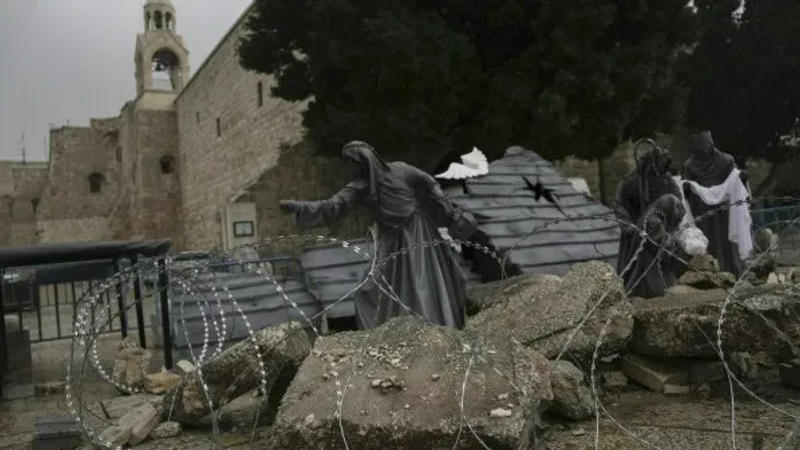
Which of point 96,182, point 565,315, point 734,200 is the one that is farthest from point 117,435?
point 96,182

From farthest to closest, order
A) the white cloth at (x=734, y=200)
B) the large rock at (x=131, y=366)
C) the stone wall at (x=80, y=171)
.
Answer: the stone wall at (x=80, y=171) → the white cloth at (x=734, y=200) → the large rock at (x=131, y=366)

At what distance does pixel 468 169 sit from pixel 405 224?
3.99 meters

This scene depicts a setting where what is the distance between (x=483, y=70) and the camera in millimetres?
12391

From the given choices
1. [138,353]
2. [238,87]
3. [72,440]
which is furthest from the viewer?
[238,87]

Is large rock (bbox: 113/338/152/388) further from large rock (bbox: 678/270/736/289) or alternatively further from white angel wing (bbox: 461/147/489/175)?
large rock (bbox: 678/270/736/289)

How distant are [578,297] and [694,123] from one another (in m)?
17.3

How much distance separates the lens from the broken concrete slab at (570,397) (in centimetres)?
358

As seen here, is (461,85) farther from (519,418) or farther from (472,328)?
(519,418)

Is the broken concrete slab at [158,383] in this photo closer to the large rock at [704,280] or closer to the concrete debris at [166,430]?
the concrete debris at [166,430]

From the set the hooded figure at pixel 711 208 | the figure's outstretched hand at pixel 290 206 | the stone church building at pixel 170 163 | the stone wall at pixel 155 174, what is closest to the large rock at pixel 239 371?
the figure's outstretched hand at pixel 290 206

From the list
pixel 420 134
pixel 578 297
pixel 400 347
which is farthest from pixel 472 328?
pixel 420 134

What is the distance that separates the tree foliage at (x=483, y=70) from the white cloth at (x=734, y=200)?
4.57 meters

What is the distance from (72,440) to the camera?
3.85 metres

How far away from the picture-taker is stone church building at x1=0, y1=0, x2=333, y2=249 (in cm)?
1746
